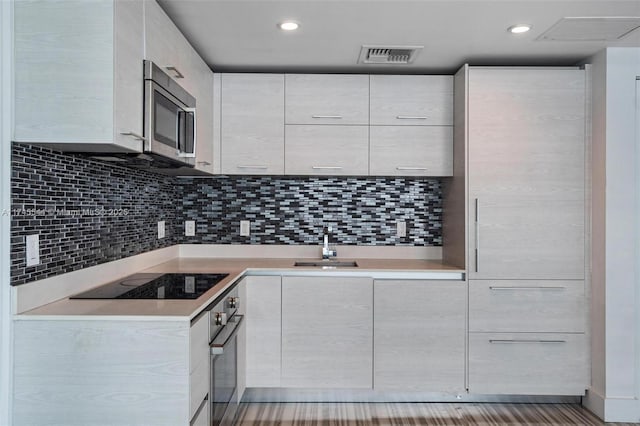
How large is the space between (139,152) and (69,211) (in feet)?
1.44

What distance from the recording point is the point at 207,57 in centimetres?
285

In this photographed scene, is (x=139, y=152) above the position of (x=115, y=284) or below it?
above

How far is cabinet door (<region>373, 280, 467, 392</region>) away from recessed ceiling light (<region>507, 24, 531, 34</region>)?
1.45 meters

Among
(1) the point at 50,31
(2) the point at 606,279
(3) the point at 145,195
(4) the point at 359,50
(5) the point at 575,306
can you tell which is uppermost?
(4) the point at 359,50

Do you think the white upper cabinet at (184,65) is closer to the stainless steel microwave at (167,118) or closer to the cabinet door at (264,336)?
the stainless steel microwave at (167,118)

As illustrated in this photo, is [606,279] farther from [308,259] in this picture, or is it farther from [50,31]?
[50,31]

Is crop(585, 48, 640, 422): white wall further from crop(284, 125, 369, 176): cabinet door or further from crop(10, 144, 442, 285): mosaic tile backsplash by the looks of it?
crop(284, 125, 369, 176): cabinet door

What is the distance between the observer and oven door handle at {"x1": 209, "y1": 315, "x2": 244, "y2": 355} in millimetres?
1848

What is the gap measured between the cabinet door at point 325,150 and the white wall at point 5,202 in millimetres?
1695

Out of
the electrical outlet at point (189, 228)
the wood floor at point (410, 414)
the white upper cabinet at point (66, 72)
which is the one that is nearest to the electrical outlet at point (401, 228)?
the wood floor at point (410, 414)

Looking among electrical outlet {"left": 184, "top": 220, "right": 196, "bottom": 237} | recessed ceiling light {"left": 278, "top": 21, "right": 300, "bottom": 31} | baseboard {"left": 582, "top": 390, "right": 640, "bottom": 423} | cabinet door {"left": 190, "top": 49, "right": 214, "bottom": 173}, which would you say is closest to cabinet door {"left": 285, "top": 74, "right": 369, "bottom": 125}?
cabinet door {"left": 190, "top": 49, "right": 214, "bottom": 173}

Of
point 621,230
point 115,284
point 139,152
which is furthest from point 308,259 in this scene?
point 621,230

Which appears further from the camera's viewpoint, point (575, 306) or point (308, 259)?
point (308, 259)

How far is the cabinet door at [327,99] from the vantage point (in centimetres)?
303
